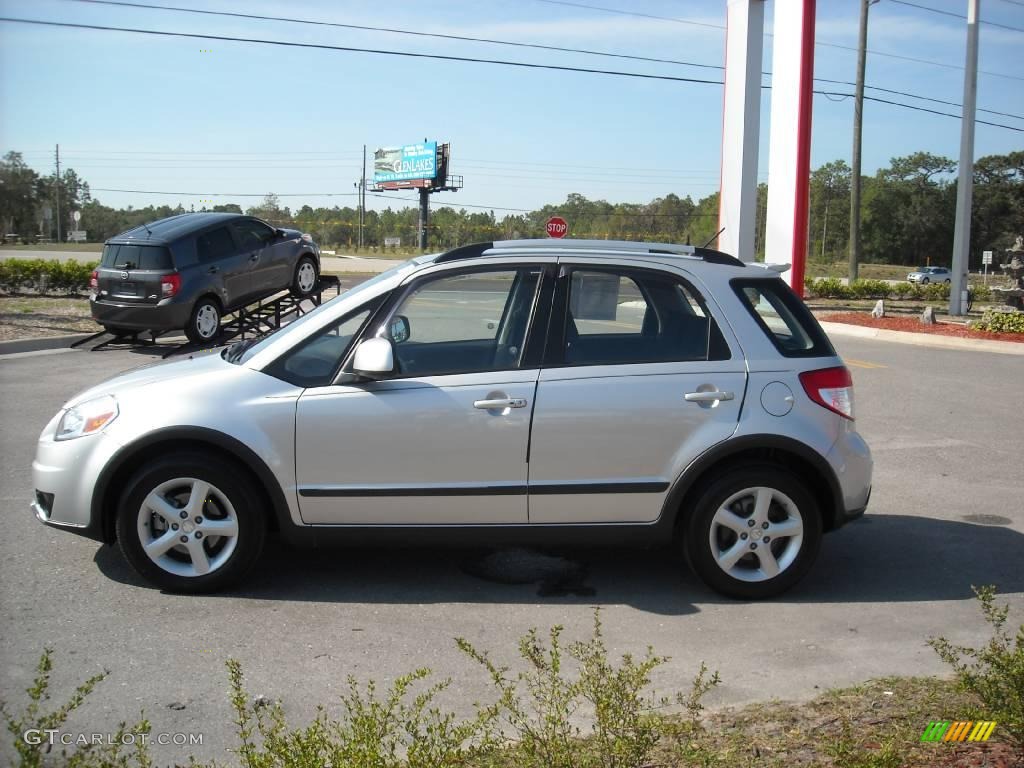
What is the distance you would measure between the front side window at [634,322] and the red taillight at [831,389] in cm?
46

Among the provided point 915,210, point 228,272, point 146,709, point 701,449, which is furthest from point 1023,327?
point 915,210

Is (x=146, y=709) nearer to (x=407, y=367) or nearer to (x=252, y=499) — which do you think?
(x=252, y=499)

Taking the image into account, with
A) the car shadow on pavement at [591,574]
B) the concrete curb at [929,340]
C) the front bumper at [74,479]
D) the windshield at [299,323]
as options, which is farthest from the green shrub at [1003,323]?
the front bumper at [74,479]

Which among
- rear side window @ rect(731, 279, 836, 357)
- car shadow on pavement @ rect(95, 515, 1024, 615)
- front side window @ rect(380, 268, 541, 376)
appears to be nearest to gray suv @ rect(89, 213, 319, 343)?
car shadow on pavement @ rect(95, 515, 1024, 615)

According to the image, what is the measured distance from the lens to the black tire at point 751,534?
5.01 metres

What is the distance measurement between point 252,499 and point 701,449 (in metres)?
2.27

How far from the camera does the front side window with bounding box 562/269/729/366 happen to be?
5070mm

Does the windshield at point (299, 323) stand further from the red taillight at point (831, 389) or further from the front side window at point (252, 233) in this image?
the front side window at point (252, 233)

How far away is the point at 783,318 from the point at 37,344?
1329 cm

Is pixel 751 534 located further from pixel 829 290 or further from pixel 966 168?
pixel 829 290

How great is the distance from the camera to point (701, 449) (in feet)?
16.3

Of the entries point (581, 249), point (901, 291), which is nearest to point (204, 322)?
point (581, 249)

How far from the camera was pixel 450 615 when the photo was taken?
4863 millimetres

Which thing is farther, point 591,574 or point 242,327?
point 242,327
